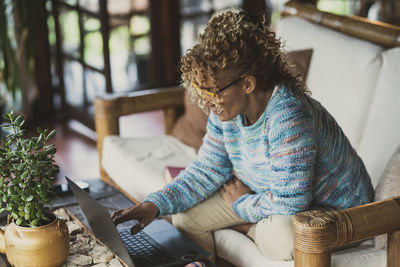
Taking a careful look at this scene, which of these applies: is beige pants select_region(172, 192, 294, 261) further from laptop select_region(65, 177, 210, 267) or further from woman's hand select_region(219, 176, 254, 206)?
Answer: laptop select_region(65, 177, 210, 267)

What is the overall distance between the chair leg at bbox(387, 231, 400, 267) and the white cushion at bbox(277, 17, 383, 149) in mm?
637

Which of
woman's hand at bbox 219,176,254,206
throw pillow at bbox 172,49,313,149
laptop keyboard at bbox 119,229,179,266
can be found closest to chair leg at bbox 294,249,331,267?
laptop keyboard at bbox 119,229,179,266

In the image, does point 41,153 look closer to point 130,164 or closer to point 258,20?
point 258,20

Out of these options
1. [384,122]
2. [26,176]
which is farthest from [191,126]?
[26,176]

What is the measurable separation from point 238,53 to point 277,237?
0.52 meters

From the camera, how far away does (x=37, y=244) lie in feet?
4.60

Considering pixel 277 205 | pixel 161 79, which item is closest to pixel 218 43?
pixel 277 205

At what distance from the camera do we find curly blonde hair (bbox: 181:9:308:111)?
1515 mm

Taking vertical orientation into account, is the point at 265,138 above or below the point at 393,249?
above

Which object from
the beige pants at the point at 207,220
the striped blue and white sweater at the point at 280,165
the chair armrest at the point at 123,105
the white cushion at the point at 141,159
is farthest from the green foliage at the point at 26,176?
the chair armrest at the point at 123,105

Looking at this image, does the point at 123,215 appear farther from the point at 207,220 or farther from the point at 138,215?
the point at 207,220

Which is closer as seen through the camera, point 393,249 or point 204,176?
point 393,249

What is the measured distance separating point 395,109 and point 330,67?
390 mm

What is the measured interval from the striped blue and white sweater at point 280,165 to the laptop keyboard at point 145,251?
14 cm
